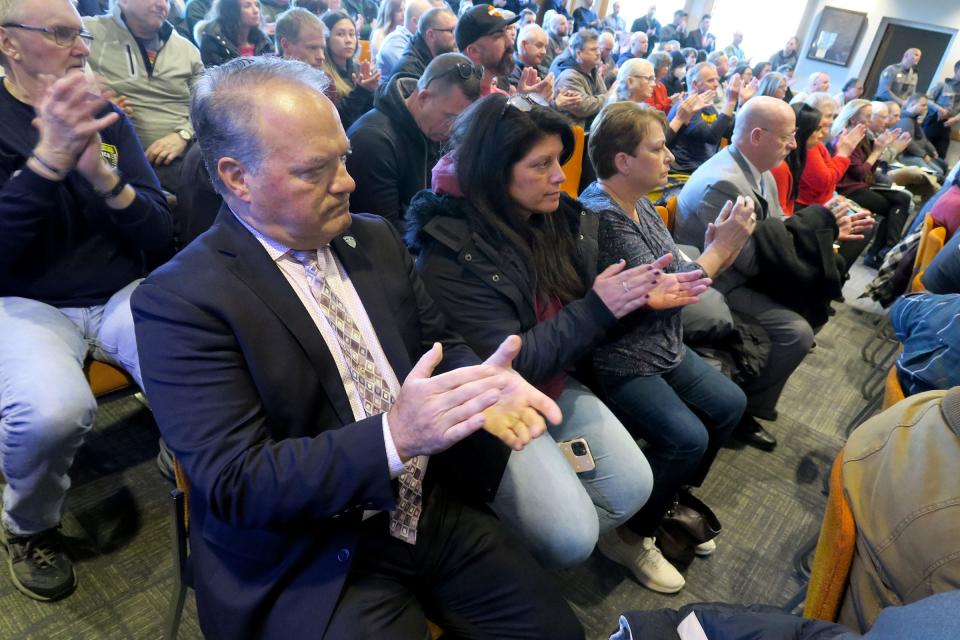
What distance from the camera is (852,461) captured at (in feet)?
3.29

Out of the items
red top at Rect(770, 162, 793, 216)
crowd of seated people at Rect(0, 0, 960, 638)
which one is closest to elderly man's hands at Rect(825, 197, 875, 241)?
crowd of seated people at Rect(0, 0, 960, 638)

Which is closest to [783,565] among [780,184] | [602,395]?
[602,395]

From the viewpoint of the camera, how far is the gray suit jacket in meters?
2.35

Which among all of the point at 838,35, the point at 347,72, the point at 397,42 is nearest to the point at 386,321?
the point at 347,72

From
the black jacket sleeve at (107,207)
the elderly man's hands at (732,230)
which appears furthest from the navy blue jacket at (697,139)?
the black jacket sleeve at (107,207)

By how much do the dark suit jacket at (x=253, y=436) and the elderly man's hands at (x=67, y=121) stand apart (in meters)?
0.59

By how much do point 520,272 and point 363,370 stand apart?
2.00 feet

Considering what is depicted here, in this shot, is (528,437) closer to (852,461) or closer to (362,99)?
(852,461)

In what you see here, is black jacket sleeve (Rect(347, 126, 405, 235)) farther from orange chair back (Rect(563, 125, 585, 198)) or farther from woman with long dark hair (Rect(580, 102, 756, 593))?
orange chair back (Rect(563, 125, 585, 198))

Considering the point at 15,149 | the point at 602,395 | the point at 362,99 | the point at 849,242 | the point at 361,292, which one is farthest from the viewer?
the point at 362,99

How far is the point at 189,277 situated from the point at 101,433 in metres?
1.50

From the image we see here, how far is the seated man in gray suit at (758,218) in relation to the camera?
238cm

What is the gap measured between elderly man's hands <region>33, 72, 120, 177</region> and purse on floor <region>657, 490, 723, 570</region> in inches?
77.5

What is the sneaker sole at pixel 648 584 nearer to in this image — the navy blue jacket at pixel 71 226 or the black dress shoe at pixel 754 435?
the black dress shoe at pixel 754 435
